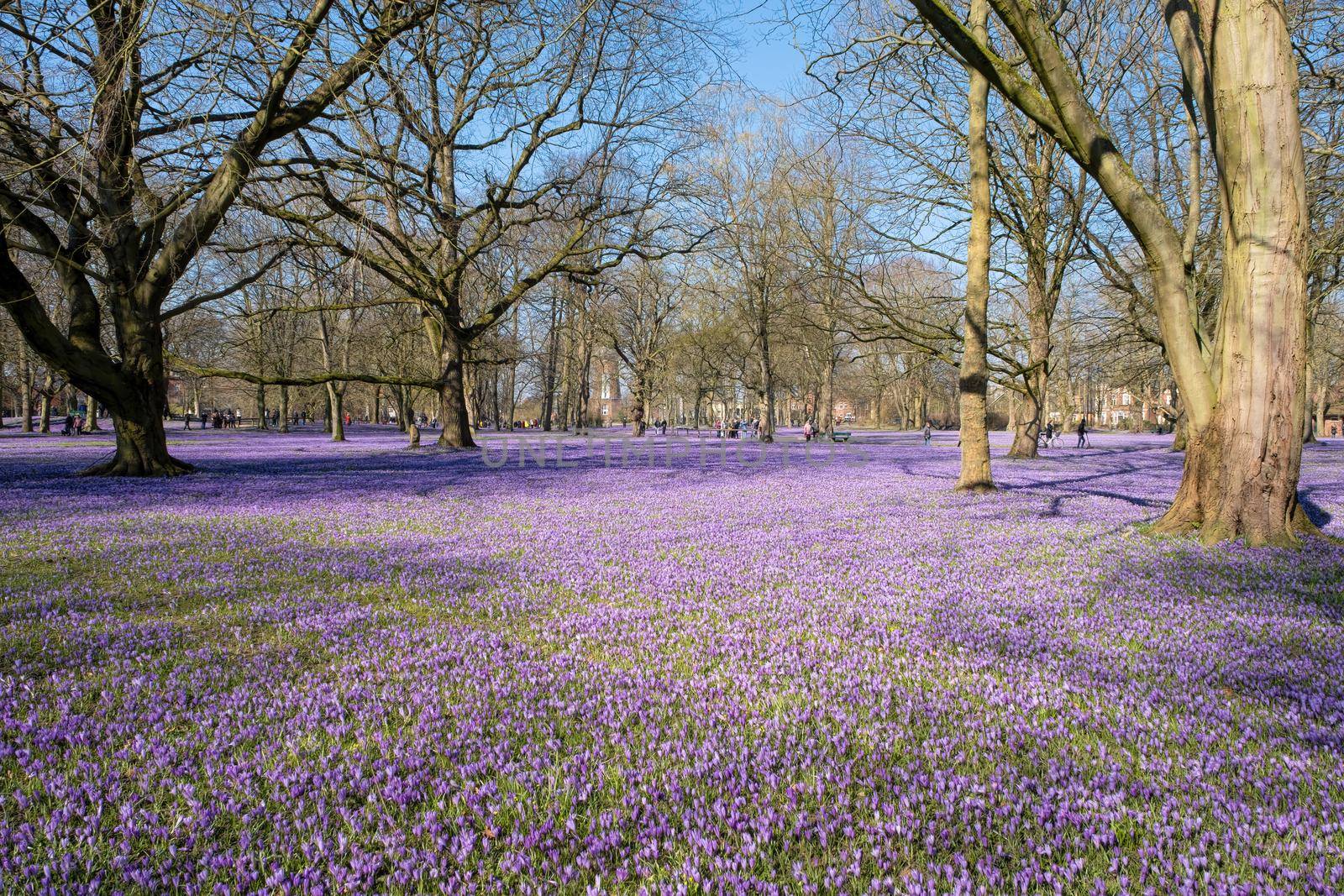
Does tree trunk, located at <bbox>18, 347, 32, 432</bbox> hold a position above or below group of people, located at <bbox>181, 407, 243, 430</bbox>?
above

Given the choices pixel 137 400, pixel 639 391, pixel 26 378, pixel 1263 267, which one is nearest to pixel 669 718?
pixel 1263 267

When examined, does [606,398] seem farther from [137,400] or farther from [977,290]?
[977,290]

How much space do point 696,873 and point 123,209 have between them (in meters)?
16.7

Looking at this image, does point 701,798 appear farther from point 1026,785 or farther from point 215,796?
point 215,796

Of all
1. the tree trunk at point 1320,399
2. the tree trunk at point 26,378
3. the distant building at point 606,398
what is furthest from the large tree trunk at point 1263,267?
the distant building at point 606,398

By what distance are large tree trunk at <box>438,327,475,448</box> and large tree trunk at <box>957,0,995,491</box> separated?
1639cm

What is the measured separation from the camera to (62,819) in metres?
2.21

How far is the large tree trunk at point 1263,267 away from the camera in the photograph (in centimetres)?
652

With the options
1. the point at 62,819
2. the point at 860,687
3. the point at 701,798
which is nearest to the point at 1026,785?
the point at 860,687

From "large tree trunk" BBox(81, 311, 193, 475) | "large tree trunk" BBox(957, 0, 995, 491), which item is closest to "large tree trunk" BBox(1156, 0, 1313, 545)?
"large tree trunk" BBox(957, 0, 995, 491)

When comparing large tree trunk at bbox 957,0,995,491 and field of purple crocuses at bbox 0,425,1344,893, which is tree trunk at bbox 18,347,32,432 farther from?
large tree trunk at bbox 957,0,995,491

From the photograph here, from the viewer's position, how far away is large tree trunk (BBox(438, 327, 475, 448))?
2262cm

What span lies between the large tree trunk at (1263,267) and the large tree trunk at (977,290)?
15.5ft

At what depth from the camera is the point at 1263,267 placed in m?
6.59
